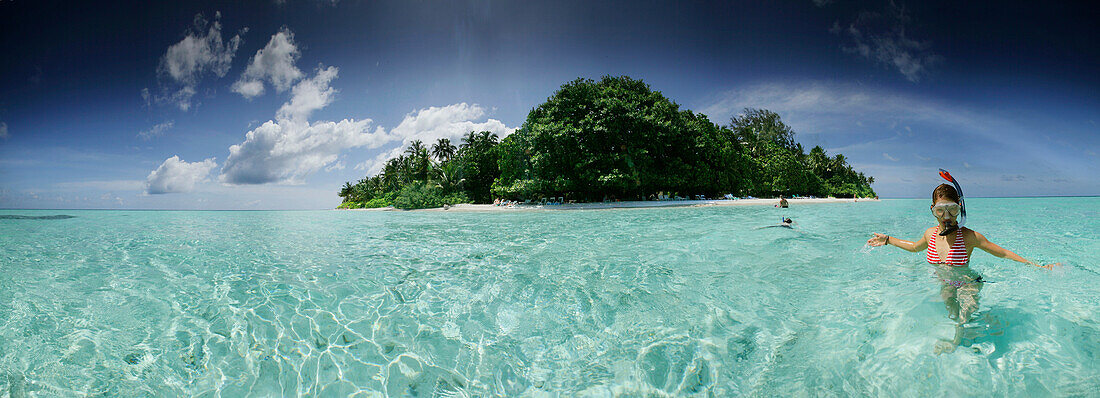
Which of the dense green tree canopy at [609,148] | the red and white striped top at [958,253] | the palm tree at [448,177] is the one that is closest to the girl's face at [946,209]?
the red and white striped top at [958,253]

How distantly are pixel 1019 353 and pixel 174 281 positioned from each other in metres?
10.7

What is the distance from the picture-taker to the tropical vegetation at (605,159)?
33.2 m

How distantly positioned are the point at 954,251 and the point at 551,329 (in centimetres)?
434

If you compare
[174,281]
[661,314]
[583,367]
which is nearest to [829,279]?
[661,314]

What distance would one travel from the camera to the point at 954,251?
4.07 metres

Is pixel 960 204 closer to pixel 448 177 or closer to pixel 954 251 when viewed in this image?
pixel 954 251

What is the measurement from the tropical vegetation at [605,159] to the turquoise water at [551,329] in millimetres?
26291

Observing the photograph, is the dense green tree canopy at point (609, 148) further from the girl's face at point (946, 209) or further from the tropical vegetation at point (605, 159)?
the girl's face at point (946, 209)

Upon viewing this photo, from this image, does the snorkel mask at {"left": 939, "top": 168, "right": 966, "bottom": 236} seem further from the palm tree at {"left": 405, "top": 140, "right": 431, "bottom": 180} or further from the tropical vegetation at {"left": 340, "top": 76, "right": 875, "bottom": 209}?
the palm tree at {"left": 405, "top": 140, "right": 431, "bottom": 180}

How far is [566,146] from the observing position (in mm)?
32938

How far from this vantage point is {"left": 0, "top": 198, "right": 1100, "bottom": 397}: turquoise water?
10.2 ft

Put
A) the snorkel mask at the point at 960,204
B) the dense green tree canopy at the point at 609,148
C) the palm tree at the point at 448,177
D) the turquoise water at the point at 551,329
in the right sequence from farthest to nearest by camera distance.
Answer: the palm tree at the point at 448,177
the dense green tree canopy at the point at 609,148
the snorkel mask at the point at 960,204
the turquoise water at the point at 551,329

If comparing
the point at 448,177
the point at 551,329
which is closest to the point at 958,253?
the point at 551,329

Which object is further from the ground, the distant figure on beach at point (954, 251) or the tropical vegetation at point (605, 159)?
the tropical vegetation at point (605, 159)
